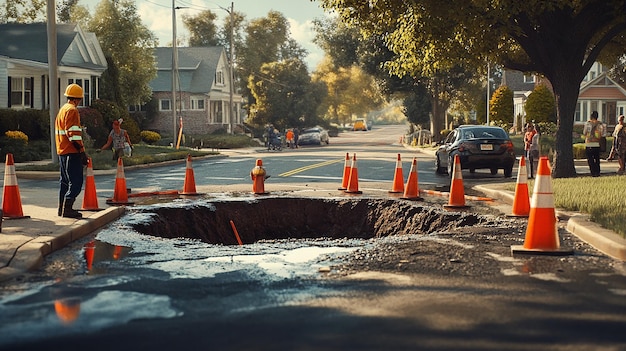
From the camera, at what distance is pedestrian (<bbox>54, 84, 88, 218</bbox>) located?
11.8 metres

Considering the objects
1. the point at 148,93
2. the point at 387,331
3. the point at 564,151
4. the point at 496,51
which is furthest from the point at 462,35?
the point at 148,93

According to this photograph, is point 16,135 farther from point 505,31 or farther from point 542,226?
point 542,226

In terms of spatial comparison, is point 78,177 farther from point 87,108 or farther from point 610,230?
point 87,108

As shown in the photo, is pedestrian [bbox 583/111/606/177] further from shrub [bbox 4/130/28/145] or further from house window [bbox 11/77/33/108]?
house window [bbox 11/77/33/108]

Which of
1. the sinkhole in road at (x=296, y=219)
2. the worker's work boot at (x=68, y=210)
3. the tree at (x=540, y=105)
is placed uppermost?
the tree at (x=540, y=105)

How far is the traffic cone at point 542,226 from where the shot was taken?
29.7 ft

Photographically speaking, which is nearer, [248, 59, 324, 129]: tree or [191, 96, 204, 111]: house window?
[191, 96, 204, 111]: house window

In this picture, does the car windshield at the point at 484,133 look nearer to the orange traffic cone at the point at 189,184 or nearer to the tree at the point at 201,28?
the orange traffic cone at the point at 189,184

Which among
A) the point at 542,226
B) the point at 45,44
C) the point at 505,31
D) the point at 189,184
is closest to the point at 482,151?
the point at 505,31

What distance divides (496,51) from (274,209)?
10.0 meters

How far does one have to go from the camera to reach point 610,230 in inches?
395

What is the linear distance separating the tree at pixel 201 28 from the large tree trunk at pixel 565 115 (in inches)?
3135

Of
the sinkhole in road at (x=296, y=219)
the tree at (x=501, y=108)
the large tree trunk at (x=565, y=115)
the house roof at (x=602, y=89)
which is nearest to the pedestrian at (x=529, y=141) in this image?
the large tree trunk at (x=565, y=115)

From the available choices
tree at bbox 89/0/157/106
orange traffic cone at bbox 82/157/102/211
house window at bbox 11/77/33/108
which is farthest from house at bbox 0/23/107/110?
orange traffic cone at bbox 82/157/102/211
